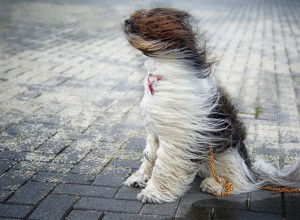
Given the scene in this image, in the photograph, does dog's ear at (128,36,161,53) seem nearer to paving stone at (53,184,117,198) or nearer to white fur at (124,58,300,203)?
white fur at (124,58,300,203)

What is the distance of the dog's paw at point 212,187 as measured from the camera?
11.5 feet

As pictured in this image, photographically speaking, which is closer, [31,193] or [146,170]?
[31,193]

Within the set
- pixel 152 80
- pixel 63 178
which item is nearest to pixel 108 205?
pixel 63 178

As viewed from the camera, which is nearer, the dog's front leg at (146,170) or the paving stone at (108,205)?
the paving stone at (108,205)

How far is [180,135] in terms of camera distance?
3.21 metres

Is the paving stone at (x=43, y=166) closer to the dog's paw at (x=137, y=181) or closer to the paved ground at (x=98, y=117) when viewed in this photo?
the paved ground at (x=98, y=117)

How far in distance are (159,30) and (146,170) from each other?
1197mm

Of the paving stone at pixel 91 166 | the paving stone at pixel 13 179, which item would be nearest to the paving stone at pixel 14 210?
the paving stone at pixel 13 179

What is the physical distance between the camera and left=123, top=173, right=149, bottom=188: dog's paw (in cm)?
363

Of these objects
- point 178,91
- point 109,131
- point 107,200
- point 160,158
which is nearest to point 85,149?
point 109,131

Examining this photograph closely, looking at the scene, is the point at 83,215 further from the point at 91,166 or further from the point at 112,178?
the point at 91,166

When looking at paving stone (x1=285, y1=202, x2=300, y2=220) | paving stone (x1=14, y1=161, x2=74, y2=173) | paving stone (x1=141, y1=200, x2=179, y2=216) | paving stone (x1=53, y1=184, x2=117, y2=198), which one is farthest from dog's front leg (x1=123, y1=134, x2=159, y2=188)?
paving stone (x1=285, y1=202, x2=300, y2=220)

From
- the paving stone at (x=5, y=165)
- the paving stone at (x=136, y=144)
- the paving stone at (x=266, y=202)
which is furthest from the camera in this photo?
the paving stone at (x=136, y=144)

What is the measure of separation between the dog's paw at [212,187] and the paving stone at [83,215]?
81 centimetres
